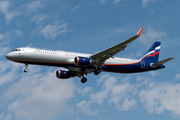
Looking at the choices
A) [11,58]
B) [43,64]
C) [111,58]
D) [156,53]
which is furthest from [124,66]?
[11,58]

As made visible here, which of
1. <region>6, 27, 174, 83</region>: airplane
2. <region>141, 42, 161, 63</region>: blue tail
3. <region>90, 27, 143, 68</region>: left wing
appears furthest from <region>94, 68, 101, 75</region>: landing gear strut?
<region>141, 42, 161, 63</region>: blue tail

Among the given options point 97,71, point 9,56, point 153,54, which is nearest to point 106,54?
point 97,71

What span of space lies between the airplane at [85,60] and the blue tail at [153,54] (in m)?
1.63

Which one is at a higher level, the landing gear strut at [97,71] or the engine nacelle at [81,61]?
the engine nacelle at [81,61]

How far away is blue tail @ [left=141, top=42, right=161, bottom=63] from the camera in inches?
1980

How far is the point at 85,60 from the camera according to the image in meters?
41.0

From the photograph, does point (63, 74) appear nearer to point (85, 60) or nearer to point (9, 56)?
point (85, 60)

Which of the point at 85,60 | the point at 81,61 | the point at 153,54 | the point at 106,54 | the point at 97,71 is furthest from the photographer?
the point at 153,54

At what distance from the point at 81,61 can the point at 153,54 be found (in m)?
18.4

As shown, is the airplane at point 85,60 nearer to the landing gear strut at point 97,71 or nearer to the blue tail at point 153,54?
the landing gear strut at point 97,71

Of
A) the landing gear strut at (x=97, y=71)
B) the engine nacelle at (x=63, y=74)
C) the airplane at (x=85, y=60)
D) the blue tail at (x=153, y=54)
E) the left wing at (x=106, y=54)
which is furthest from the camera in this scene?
the blue tail at (x=153, y=54)

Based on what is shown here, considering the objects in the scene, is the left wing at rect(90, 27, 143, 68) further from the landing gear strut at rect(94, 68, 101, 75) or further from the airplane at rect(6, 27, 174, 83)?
the landing gear strut at rect(94, 68, 101, 75)

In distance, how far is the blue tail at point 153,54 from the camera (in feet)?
165

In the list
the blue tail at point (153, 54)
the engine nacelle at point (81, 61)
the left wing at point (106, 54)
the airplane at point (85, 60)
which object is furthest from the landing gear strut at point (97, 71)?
the blue tail at point (153, 54)
